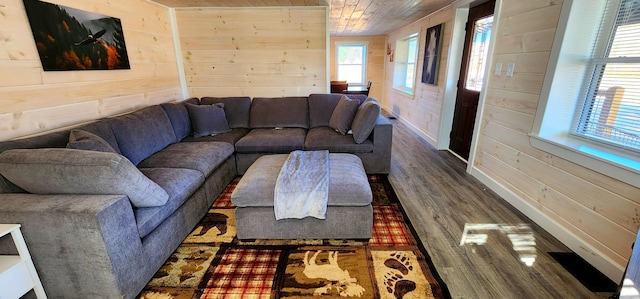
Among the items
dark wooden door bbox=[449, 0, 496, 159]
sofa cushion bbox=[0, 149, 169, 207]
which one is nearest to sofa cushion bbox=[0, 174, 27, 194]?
sofa cushion bbox=[0, 149, 169, 207]

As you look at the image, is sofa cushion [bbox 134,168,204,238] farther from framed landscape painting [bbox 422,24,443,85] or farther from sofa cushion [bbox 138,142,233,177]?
framed landscape painting [bbox 422,24,443,85]

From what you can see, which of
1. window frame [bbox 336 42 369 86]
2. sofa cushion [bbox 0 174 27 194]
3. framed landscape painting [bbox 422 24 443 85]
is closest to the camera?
sofa cushion [bbox 0 174 27 194]

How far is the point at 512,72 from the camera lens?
2.44m

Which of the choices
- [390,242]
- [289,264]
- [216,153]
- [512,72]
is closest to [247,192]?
[289,264]

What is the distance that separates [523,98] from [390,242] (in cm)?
167

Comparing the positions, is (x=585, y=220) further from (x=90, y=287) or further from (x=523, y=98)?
(x=90, y=287)

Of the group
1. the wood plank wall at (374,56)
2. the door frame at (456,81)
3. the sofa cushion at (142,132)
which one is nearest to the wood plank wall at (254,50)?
the sofa cushion at (142,132)

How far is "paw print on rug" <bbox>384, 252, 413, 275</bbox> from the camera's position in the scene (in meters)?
1.68

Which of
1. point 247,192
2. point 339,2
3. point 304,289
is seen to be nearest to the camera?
point 304,289

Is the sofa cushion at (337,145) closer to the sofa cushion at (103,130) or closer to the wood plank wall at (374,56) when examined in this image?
the sofa cushion at (103,130)

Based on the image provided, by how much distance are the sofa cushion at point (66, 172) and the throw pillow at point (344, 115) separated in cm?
219

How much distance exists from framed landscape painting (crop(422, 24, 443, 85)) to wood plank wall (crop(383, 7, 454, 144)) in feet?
0.25

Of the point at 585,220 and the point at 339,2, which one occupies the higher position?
the point at 339,2

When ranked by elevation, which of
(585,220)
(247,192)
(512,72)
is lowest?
(585,220)
